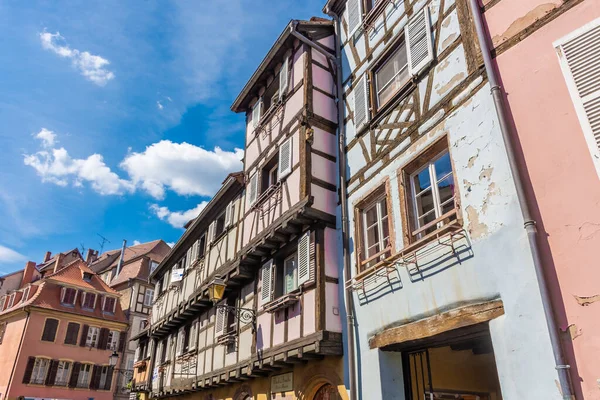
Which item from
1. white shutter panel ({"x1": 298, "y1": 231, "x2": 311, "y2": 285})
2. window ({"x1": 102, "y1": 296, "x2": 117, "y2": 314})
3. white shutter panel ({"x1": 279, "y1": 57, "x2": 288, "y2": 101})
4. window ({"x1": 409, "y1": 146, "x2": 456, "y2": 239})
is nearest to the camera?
window ({"x1": 409, "y1": 146, "x2": 456, "y2": 239})

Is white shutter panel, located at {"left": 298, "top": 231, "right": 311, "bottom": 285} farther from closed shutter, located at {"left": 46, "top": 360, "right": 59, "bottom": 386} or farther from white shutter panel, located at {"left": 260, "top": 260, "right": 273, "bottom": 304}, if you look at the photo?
closed shutter, located at {"left": 46, "top": 360, "right": 59, "bottom": 386}

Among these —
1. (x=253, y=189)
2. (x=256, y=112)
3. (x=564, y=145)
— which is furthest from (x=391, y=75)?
(x=256, y=112)

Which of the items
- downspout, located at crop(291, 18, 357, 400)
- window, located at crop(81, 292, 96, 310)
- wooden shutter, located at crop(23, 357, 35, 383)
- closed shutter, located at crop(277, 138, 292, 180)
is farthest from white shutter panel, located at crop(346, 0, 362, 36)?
window, located at crop(81, 292, 96, 310)

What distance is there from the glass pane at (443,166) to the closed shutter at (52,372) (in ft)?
97.2

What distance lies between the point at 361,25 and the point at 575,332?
23.7ft

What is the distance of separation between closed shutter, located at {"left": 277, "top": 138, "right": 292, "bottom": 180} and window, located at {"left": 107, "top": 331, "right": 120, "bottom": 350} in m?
27.3

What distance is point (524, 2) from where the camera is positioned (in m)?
5.38

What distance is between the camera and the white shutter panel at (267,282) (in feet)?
30.6

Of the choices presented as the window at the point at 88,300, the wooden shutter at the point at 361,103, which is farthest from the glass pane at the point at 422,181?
the window at the point at 88,300

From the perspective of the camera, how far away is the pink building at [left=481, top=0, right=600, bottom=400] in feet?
13.0

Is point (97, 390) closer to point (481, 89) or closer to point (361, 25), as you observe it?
point (361, 25)

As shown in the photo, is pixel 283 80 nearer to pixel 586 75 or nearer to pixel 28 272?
pixel 586 75

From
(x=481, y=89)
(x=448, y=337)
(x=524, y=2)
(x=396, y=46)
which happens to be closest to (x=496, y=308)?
(x=448, y=337)

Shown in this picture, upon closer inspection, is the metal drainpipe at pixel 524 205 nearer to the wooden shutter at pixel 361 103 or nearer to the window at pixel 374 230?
the window at pixel 374 230
